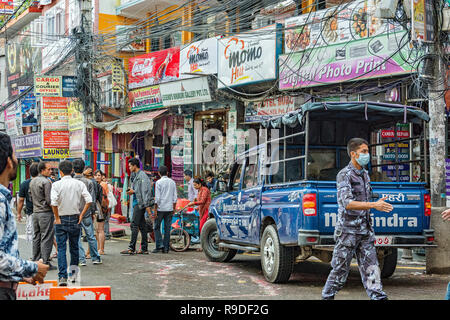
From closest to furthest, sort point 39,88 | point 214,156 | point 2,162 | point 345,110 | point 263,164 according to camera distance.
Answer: point 2,162
point 345,110
point 263,164
point 214,156
point 39,88

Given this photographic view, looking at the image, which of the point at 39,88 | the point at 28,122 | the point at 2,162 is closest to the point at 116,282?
the point at 2,162

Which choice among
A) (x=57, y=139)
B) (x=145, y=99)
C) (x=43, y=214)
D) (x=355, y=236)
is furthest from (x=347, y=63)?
(x=57, y=139)

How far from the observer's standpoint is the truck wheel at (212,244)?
12680 millimetres

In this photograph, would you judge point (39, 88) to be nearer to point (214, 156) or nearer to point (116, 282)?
point (214, 156)

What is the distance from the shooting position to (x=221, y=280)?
10.3 metres

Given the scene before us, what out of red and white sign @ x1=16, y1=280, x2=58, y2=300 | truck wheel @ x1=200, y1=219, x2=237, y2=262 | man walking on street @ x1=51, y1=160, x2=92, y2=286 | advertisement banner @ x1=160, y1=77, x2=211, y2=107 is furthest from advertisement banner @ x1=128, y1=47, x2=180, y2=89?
red and white sign @ x1=16, y1=280, x2=58, y2=300

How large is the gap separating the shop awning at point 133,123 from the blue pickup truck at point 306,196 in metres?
8.90

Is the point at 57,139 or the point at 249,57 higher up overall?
the point at 249,57

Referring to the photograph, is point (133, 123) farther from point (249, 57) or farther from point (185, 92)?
point (249, 57)

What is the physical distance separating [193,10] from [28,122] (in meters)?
14.5

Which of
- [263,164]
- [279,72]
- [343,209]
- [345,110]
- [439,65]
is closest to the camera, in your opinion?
[343,209]

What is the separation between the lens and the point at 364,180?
7426 mm

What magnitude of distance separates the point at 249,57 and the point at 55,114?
12784mm

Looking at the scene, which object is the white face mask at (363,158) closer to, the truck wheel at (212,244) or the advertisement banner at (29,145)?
the truck wheel at (212,244)
